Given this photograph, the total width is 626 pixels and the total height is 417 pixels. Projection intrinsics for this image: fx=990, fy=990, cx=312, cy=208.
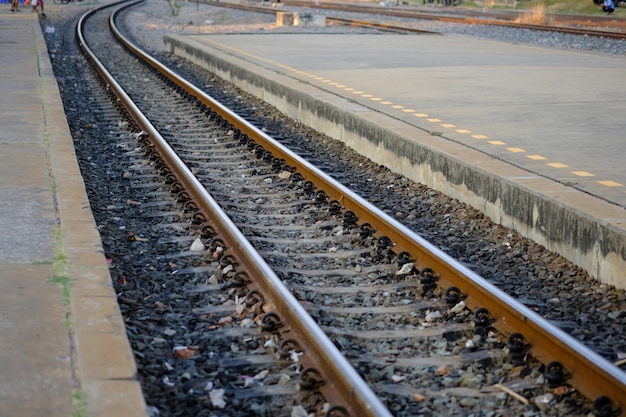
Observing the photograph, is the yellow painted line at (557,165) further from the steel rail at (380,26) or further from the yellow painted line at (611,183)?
the steel rail at (380,26)

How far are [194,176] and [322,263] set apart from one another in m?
2.60

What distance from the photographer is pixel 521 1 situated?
185 feet

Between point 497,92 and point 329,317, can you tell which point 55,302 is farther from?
point 497,92

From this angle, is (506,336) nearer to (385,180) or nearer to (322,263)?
(322,263)

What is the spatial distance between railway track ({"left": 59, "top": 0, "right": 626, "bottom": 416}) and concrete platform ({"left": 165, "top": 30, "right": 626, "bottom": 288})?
3.42ft

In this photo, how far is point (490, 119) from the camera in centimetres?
1130

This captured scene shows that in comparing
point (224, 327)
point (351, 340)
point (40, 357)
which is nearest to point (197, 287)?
point (224, 327)

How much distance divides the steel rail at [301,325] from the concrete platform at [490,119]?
2.22 m

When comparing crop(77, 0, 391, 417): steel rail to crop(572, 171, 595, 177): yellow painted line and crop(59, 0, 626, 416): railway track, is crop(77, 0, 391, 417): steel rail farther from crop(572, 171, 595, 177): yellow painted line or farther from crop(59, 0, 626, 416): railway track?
crop(572, 171, 595, 177): yellow painted line

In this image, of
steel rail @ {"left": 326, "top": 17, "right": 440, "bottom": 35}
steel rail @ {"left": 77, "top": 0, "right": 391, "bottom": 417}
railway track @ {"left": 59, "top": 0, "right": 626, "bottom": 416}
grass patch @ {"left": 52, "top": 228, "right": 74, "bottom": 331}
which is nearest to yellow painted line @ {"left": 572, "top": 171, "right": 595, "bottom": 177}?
railway track @ {"left": 59, "top": 0, "right": 626, "bottom": 416}

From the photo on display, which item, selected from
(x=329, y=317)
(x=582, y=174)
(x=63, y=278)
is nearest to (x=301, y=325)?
(x=329, y=317)

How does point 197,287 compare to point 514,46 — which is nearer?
point 197,287

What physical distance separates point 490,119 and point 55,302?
6.97 m

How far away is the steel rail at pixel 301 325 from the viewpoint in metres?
4.45
